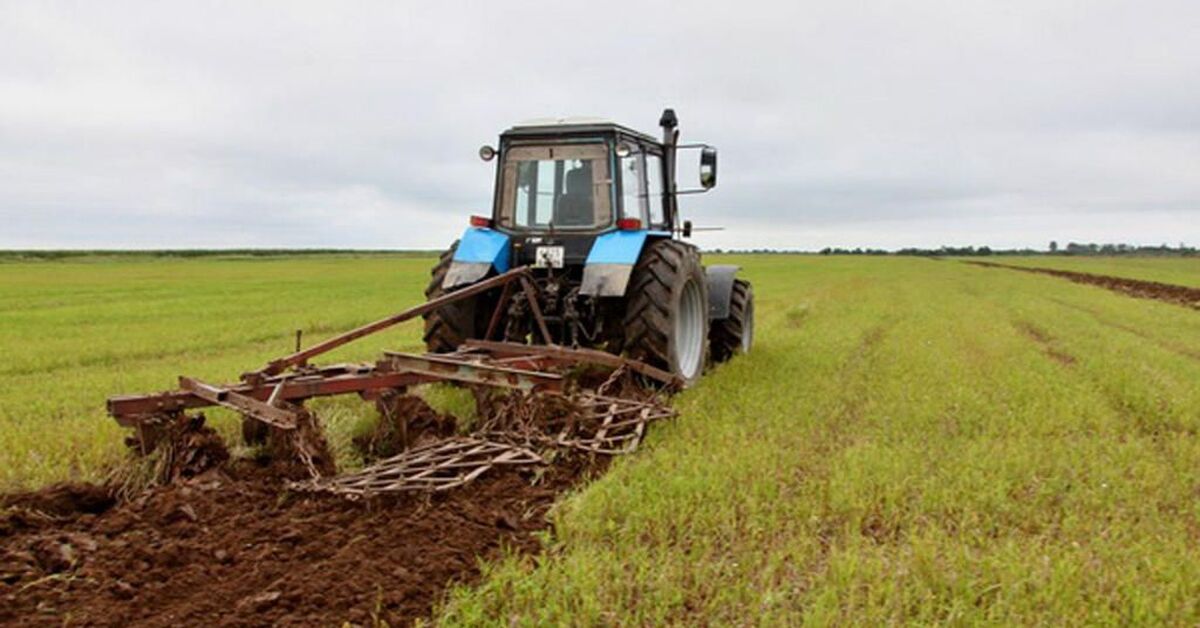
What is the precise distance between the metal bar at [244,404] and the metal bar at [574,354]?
2.11 metres

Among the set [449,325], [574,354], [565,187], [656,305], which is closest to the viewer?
[574,354]

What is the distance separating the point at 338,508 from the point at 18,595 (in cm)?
130

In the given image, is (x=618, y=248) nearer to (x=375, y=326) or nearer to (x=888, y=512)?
(x=375, y=326)

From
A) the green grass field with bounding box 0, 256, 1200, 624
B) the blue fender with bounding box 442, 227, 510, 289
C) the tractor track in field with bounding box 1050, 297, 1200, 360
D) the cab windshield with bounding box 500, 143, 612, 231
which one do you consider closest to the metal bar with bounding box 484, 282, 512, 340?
the blue fender with bounding box 442, 227, 510, 289

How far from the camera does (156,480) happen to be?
14.9 feet

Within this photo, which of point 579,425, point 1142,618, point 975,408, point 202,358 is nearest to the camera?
point 1142,618

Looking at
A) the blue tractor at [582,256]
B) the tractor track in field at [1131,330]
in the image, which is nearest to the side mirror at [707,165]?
the blue tractor at [582,256]

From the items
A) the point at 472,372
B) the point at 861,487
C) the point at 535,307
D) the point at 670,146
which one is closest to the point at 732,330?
the point at 670,146

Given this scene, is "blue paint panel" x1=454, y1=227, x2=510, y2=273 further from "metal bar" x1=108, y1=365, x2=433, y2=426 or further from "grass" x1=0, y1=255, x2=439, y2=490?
"metal bar" x1=108, y1=365, x2=433, y2=426

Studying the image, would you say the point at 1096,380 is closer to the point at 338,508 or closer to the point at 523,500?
the point at 523,500

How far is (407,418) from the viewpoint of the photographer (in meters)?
5.27

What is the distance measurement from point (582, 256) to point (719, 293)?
2374 millimetres

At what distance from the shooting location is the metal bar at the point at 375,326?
210 inches

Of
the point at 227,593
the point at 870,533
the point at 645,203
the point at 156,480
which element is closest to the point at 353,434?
the point at 156,480
